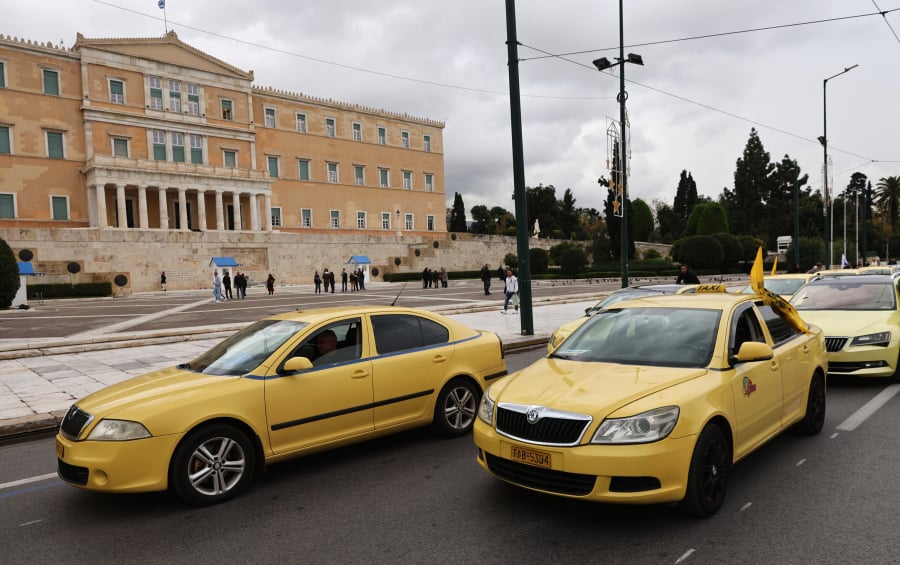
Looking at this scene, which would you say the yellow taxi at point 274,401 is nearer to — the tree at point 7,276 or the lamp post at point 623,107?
the lamp post at point 623,107

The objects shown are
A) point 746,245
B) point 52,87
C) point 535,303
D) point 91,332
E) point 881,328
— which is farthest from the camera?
point 746,245

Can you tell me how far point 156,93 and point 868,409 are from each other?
57659mm

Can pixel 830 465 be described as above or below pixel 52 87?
below

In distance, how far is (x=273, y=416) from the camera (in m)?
4.66

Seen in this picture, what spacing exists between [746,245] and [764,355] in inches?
2221

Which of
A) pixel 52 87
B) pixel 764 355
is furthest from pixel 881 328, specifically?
pixel 52 87

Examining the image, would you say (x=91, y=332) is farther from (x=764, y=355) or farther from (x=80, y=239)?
(x=80, y=239)

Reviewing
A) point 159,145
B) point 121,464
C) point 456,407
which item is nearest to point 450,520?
point 456,407

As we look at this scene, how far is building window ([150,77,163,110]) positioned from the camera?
5131 cm

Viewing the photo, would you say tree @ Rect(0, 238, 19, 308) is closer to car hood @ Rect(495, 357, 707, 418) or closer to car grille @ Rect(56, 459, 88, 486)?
car grille @ Rect(56, 459, 88, 486)

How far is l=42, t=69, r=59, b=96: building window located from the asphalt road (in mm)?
53444

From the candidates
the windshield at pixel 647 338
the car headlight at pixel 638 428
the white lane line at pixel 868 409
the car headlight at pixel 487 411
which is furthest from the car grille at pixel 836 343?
the car headlight at pixel 487 411

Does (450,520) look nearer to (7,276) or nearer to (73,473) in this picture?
(73,473)

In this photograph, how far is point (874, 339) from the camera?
7.57 m
